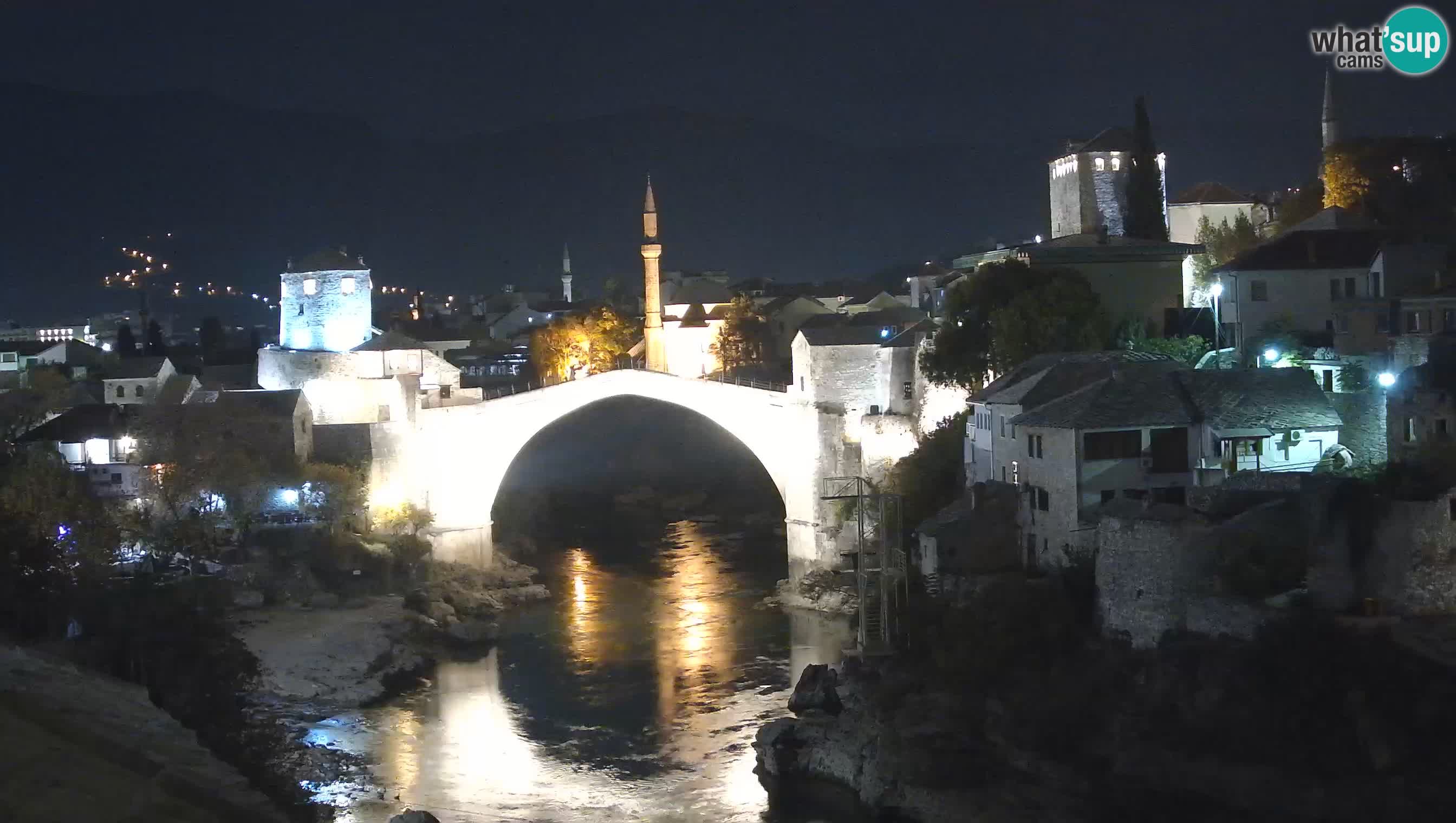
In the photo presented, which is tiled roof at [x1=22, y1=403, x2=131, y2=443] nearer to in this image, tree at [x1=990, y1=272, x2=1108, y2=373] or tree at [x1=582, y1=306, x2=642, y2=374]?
tree at [x1=990, y1=272, x2=1108, y2=373]

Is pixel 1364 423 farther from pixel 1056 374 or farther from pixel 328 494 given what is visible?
pixel 328 494

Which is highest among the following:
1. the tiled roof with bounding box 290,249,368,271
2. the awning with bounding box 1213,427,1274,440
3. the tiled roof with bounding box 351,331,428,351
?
the tiled roof with bounding box 290,249,368,271

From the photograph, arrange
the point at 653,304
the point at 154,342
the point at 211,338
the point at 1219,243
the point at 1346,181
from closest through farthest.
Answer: the point at 1346,181 → the point at 1219,243 → the point at 653,304 → the point at 154,342 → the point at 211,338

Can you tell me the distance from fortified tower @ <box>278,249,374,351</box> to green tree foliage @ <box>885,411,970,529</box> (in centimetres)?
1116

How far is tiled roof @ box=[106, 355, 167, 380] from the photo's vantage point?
1156 inches

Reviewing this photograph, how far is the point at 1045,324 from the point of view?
71.4 ft

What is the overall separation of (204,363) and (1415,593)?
93.8 feet

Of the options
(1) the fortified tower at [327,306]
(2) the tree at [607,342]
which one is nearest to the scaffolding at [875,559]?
(1) the fortified tower at [327,306]

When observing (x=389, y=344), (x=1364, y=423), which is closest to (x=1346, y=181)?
(x=1364, y=423)

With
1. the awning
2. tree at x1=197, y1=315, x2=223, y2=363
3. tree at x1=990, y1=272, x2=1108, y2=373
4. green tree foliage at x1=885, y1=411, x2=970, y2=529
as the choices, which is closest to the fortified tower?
tree at x1=197, y1=315, x2=223, y2=363

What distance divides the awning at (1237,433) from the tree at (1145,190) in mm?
9110

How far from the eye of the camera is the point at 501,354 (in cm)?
4256

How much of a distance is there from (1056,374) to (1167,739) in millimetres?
5565

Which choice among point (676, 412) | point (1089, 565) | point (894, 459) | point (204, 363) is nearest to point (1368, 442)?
point (1089, 565)
